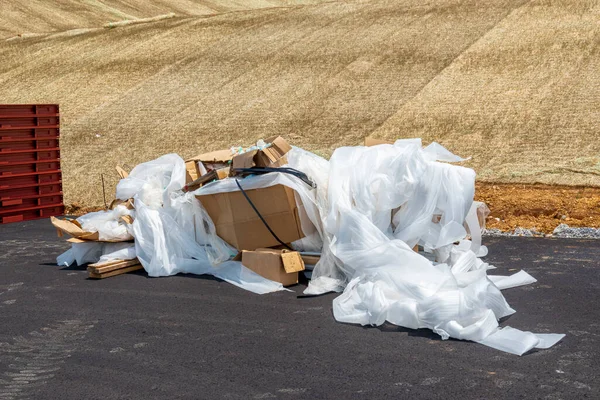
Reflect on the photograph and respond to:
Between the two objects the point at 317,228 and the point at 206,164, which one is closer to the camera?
the point at 317,228

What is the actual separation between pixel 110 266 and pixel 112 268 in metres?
0.03

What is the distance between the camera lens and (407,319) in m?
6.02

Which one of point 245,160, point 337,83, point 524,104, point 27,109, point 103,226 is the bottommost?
point 103,226

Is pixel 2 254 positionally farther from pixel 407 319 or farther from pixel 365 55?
pixel 365 55

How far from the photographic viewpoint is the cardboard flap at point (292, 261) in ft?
24.2

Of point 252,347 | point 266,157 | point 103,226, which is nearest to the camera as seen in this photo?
point 252,347

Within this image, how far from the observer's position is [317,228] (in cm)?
776

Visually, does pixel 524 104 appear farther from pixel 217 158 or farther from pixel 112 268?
pixel 112 268

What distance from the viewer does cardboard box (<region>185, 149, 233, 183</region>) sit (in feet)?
29.3

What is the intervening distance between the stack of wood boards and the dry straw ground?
735 centimetres

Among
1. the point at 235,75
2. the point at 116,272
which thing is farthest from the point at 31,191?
the point at 235,75

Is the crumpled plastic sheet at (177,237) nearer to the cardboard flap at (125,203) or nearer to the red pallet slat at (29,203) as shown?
the cardboard flap at (125,203)

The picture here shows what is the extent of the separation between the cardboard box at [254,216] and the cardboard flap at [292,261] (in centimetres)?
35

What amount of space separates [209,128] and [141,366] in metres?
15.1
